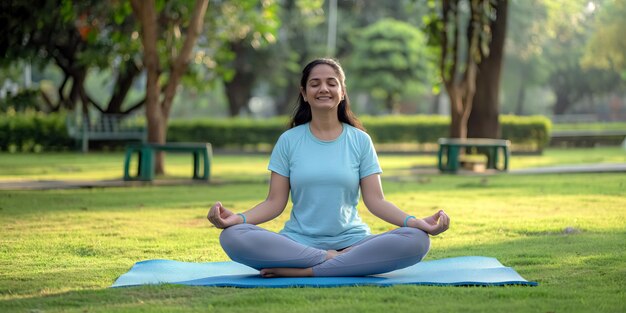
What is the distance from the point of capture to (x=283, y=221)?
36.2 ft

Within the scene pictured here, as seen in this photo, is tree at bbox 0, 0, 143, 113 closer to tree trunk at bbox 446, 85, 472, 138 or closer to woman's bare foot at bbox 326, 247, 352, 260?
tree trunk at bbox 446, 85, 472, 138

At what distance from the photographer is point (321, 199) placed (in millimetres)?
6668

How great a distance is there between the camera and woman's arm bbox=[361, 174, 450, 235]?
6250 mm

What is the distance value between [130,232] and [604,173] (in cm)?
1103

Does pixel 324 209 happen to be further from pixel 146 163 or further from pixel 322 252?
pixel 146 163

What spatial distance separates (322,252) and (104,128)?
25.4 meters

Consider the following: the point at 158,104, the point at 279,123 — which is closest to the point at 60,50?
the point at 279,123

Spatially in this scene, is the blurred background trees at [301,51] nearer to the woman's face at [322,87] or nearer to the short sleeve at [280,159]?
the short sleeve at [280,159]

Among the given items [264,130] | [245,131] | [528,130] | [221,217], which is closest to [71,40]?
[245,131]

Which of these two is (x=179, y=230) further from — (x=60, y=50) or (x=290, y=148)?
(x=60, y=50)

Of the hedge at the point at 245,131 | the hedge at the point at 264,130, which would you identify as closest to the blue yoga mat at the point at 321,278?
the hedge at the point at 245,131

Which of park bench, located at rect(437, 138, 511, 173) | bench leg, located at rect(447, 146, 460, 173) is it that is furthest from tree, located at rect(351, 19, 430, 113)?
bench leg, located at rect(447, 146, 460, 173)

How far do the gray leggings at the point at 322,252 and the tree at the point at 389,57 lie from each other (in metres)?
39.8

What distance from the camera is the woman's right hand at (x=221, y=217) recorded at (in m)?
6.22
